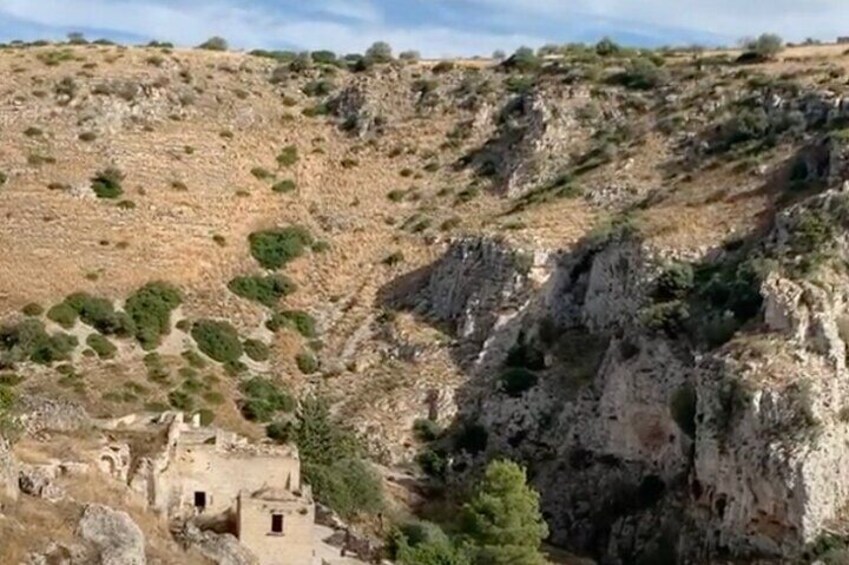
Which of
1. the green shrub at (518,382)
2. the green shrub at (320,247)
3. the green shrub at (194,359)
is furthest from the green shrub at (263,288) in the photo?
the green shrub at (518,382)

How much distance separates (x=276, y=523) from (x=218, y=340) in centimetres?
2431

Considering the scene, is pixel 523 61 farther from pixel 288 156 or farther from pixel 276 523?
pixel 276 523

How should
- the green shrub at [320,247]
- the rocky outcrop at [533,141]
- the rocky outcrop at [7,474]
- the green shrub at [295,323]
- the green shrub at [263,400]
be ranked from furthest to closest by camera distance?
the rocky outcrop at [533,141] < the green shrub at [320,247] < the green shrub at [295,323] < the green shrub at [263,400] < the rocky outcrop at [7,474]

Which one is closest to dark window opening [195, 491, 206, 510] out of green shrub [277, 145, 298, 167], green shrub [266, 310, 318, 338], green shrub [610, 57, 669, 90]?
green shrub [266, 310, 318, 338]

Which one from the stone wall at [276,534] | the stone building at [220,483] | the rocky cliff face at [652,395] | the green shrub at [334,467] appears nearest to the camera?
the stone building at [220,483]

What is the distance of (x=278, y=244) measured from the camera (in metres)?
67.9

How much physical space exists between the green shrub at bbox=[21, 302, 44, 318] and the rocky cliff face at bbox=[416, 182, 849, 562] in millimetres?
15827

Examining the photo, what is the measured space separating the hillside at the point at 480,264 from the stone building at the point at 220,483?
8.50 ft

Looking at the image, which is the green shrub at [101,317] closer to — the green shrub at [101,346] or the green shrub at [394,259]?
the green shrub at [101,346]

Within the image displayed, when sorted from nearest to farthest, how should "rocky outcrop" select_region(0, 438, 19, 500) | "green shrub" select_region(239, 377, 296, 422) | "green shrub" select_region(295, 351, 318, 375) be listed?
"rocky outcrop" select_region(0, 438, 19, 500), "green shrub" select_region(239, 377, 296, 422), "green shrub" select_region(295, 351, 318, 375)

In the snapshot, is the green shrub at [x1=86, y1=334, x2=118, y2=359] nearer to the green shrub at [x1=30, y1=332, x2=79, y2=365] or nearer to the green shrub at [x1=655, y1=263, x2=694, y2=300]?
the green shrub at [x1=30, y1=332, x2=79, y2=365]

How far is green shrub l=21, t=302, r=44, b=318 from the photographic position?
57906 millimetres

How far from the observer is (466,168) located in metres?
71.9

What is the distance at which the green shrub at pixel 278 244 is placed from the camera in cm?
6706
